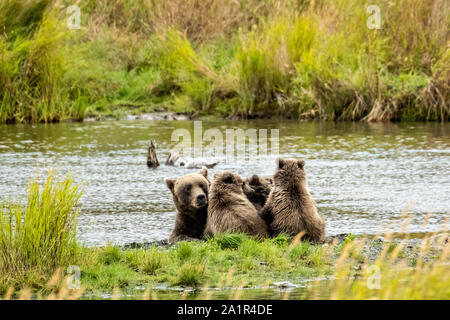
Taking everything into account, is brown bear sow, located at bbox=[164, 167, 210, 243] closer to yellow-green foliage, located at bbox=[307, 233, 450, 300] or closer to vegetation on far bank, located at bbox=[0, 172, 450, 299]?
vegetation on far bank, located at bbox=[0, 172, 450, 299]

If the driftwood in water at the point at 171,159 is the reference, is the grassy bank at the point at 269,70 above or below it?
above

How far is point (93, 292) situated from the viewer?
270 inches

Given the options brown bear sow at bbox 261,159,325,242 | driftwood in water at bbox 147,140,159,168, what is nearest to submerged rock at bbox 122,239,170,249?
brown bear sow at bbox 261,159,325,242

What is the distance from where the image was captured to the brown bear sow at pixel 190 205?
891 cm

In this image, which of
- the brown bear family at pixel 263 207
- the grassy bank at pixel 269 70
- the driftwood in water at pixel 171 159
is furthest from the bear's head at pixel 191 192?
the grassy bank at pixel 269 70

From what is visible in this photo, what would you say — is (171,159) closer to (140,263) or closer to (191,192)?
(191,192)

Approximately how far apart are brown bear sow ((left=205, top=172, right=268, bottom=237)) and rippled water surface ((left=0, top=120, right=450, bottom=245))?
128 centimetres

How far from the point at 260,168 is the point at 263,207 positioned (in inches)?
257

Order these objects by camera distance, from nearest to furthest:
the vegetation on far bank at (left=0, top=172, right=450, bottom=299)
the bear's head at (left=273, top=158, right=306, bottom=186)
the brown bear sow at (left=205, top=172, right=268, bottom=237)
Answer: the vegetation on far bank at (left=0, top=172, right=450, bottom=299) < the brown bear sow at (left=205, top=172, right=268, bottom=237) < the bear's head at (left=273, top=158, right=306, bottom=186)

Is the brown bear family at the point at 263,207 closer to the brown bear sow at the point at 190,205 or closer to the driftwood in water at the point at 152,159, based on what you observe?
the brown bear sow at the point at 190,205

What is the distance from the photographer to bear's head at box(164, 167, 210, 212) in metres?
8.83

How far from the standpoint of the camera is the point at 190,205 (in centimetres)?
900

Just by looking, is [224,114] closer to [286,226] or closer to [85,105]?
[85,105]

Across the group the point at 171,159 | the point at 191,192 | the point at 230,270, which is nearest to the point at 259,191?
the point at 191,192
